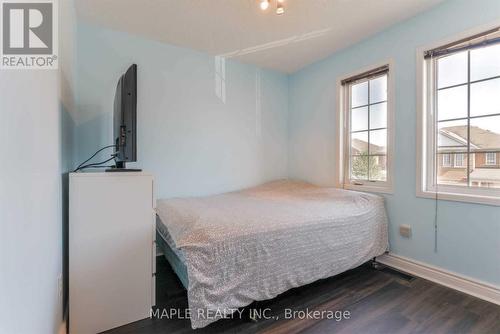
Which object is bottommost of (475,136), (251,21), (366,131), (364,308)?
(364,308)

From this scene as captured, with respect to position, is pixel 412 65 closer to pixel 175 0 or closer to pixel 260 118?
pixel 260 118

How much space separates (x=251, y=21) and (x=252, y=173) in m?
1.85

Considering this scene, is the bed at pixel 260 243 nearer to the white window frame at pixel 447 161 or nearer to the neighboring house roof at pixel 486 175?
the white window frame at pixel 447 161

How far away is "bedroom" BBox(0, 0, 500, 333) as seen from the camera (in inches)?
48.8

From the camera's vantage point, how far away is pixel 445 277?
1.90 m

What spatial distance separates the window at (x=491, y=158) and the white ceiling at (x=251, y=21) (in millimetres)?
1321

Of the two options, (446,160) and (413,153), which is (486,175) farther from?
(413,153)

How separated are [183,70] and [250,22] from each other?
984 millimetres

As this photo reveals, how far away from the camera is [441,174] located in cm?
203

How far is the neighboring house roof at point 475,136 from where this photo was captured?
5.74 ft

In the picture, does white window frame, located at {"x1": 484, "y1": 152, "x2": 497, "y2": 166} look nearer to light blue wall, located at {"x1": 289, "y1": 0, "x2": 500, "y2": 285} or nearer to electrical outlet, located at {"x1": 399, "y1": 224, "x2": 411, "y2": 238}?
light blue wall, located at {"x1": 289, "y1": 0, "x2": 500, "y2": 285}

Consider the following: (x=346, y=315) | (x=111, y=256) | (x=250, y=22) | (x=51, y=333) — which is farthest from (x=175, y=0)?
(x=346, y=315)

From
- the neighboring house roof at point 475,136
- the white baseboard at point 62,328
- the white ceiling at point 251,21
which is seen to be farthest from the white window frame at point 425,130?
the white baseboard at point 62,328

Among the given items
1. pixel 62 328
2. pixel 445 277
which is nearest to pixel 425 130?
pixel 445 277
